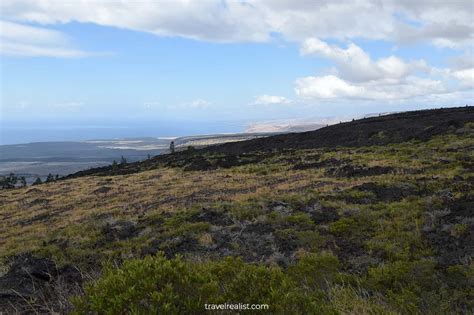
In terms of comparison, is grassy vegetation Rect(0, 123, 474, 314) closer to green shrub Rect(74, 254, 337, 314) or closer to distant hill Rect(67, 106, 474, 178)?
green shrub Rect(74, 254, 337, 314)

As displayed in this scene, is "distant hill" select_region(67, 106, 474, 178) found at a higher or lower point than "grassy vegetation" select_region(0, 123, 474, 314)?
higher

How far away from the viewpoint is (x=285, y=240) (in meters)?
13.0

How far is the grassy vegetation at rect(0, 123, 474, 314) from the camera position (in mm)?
5133

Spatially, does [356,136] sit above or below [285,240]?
above

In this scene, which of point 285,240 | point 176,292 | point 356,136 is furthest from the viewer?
point 356,136

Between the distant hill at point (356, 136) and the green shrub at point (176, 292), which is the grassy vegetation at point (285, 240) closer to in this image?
the green shrub at point (176, 292)

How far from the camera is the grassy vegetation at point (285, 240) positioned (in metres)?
5.13

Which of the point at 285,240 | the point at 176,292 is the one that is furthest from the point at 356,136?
the point at 176,292

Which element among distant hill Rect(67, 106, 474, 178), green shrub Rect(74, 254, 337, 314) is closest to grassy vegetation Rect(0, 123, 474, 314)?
green shrub Rect(74, 254, 337, 314)

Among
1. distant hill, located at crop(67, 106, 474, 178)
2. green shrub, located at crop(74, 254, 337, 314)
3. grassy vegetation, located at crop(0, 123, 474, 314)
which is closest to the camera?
green shrub, located at crop(74, 254, 337, 314)

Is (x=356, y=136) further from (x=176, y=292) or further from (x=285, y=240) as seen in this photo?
(x=176, y=292)

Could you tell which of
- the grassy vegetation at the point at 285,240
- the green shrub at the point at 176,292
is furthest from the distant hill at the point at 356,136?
the green shrub at the point at 176,292

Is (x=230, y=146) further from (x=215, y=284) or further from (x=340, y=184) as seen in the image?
(x=215, y=284)

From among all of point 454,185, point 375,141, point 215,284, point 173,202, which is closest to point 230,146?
point 375,141
